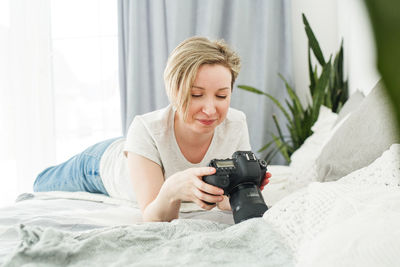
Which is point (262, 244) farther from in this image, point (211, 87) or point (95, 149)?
point (95, 149)

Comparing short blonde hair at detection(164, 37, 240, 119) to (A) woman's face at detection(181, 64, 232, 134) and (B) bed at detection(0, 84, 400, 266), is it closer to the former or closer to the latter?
(A) woman's face at detection(181, 64, 232, 134)

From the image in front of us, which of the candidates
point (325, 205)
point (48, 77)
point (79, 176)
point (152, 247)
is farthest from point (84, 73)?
point (325, 205)

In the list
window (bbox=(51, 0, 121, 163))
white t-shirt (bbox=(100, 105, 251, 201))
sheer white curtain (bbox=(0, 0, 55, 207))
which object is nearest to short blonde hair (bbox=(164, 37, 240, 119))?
white t-shirt (bbox=(100, 105, 251, 201))

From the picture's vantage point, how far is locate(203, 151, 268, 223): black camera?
848mm

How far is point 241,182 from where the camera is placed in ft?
2.94

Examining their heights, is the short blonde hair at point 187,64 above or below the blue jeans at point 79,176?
above

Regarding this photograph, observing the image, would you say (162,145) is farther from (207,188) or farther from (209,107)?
(207,188)

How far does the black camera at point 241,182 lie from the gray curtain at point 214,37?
5.83ft

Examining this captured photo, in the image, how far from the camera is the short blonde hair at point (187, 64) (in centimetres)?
119

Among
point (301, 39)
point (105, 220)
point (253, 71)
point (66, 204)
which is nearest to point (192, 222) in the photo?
point (105, 220)

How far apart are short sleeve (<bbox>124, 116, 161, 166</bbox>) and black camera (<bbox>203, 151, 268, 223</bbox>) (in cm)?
43

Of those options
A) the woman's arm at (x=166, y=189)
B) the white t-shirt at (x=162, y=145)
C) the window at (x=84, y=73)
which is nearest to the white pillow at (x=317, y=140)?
the white t-shirt at (x=162, y=145)

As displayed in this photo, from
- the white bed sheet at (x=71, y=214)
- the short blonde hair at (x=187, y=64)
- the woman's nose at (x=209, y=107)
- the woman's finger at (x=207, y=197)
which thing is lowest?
the white bed sheet at (x=71, y=214)

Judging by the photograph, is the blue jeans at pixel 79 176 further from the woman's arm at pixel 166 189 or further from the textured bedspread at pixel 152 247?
the textured bedspread at pixel 152 247
